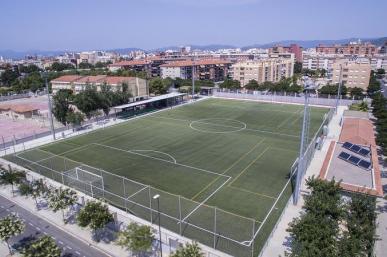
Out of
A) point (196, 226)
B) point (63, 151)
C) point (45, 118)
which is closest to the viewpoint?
point (196, 226)

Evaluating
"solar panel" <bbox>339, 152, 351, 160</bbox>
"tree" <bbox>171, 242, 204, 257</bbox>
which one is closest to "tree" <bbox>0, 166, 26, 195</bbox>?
"tree" <bbox>171, 242, 204, 257</bbox>

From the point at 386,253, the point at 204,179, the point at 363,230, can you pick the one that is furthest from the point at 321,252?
the point at 204,179

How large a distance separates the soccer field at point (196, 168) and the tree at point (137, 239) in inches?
125

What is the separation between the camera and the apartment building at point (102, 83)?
75.4 m

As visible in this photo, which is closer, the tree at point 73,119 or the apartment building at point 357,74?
the tree at point 73,119

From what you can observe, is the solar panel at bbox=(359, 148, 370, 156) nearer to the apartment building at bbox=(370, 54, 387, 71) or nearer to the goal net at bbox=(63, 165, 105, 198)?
the goal net at bbox=(63, 165, 105, 198)

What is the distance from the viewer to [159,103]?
67625mm

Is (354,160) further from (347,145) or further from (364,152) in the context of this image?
(347,145)

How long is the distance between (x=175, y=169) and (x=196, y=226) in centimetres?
1090

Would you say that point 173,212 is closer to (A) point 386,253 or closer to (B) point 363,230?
(B) point 363,230

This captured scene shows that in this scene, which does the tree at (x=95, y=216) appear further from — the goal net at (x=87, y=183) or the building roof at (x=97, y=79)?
the building roof at (x=97, y=79)

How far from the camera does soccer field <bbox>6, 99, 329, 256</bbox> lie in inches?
861

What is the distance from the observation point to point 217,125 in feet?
163

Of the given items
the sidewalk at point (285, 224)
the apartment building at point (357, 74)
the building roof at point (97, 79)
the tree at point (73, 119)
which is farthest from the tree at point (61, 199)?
the apartment building at point (357, 74)
